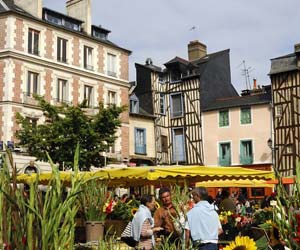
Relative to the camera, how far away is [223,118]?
1126 inches

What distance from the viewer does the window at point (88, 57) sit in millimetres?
25719

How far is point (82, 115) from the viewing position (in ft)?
63.2

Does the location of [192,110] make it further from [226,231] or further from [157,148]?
[226,231]

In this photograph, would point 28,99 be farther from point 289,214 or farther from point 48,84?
point 289,214

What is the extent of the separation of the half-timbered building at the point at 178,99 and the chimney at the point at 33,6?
848cm

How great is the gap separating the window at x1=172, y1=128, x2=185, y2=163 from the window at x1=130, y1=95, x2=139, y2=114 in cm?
258

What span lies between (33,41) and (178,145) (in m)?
10.8

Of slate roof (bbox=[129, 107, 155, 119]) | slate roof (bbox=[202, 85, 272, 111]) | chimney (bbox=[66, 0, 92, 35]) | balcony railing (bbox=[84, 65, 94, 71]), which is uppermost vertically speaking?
chimney (bbox=[66, 0, 92, 35])

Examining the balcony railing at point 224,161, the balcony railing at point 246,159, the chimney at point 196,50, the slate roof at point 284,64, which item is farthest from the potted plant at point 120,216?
the chimney at point 196,50

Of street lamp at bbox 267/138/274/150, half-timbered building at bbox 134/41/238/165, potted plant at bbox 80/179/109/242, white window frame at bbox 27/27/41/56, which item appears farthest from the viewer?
half-timbered building at bbox 134/41/238/165

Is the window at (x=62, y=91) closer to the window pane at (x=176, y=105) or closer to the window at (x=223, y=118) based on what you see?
the window pane at (x=176, y=105)

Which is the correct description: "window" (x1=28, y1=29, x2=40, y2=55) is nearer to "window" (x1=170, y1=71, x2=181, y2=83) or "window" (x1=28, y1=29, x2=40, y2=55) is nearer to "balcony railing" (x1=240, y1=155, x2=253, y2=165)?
"window" (x1=170, y1=71, x2=181, y2=83)

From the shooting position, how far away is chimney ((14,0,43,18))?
23.9 meters

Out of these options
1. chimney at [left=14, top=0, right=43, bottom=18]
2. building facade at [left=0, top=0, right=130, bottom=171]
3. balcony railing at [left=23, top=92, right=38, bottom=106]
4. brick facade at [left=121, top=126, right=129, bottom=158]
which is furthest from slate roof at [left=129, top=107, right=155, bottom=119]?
chimney at [left=14, top=0, right=43, bottom=18]
